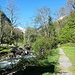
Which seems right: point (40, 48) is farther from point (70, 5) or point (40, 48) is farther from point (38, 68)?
point (70, 5)

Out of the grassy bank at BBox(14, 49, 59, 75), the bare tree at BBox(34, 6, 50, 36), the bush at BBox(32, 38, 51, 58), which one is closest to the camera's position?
the grassy bank at BBox(14, 49, 59, 75)

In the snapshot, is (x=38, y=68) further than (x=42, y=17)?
No

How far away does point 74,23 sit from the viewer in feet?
69.2

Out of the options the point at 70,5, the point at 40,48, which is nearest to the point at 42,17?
the point at 70,5

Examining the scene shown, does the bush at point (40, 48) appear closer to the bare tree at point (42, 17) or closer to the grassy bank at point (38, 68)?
the grassy bank at point (38, 68)

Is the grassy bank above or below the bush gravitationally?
below

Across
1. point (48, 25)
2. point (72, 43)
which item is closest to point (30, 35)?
point (48, 25)

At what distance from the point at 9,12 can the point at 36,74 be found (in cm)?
769

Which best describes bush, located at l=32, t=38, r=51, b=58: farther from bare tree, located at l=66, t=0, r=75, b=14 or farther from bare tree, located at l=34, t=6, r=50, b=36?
bare tree, located at l=66, t=0, r=75, b=14

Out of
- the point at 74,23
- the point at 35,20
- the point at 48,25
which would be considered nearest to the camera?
the point at 74,23

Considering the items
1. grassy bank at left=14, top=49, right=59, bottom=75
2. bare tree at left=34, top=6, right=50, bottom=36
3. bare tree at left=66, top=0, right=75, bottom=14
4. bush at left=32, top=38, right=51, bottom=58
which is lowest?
grassy bank at left=14, top=49, right=59, bottom=75

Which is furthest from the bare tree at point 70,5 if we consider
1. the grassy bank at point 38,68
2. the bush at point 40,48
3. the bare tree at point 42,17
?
the grassy bank at point 38,68

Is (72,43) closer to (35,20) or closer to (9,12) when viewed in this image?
(35,20)

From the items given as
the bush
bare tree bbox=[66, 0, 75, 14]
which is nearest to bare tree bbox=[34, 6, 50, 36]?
bare tree bbox=[66, 0, 75, 14]
